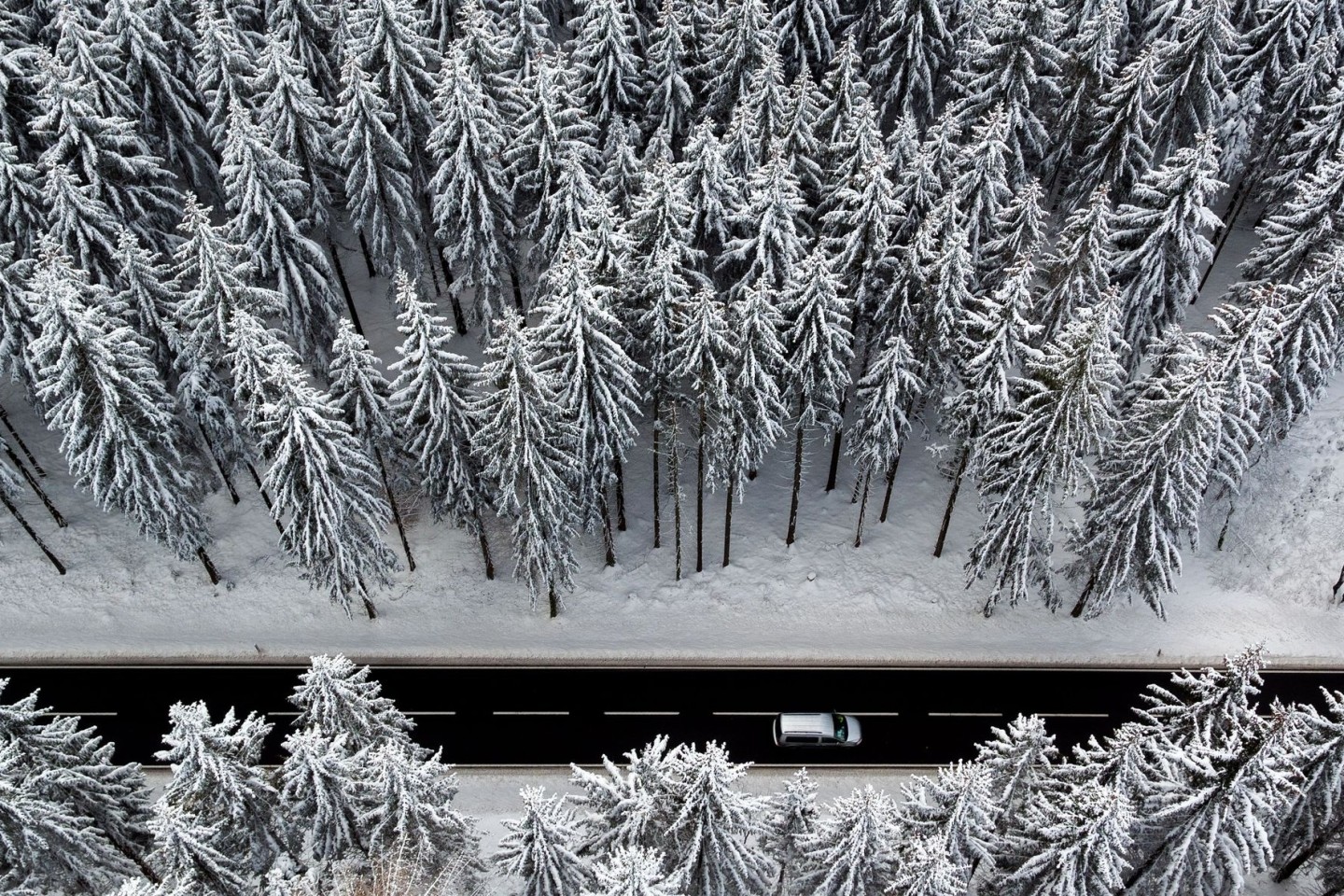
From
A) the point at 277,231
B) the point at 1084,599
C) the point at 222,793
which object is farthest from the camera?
the point at 1084,599

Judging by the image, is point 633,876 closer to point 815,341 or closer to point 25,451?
point 815,341

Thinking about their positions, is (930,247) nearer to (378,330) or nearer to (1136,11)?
(1136,11)

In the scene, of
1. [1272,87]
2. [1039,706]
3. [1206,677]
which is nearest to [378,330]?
[1039,706]

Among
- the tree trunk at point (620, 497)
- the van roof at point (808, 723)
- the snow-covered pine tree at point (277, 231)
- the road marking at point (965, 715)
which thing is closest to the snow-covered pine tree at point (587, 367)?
the tree trunk at point (620, 497)

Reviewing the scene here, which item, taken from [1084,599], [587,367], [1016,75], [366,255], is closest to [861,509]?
[1084,599]

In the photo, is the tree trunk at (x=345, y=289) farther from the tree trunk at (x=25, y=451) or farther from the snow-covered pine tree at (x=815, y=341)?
the snow-covered pine tree at (x=815, y=341)

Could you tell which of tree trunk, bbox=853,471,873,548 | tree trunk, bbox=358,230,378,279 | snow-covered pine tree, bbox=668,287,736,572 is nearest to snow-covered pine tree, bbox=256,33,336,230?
tree trunk, bbox=358,230,378,279

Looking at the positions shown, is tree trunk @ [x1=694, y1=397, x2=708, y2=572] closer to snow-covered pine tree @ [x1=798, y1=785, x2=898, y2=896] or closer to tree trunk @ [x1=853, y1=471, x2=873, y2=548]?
tree trunk @ [x1=853, y1=471, x2=873, y2=548]
